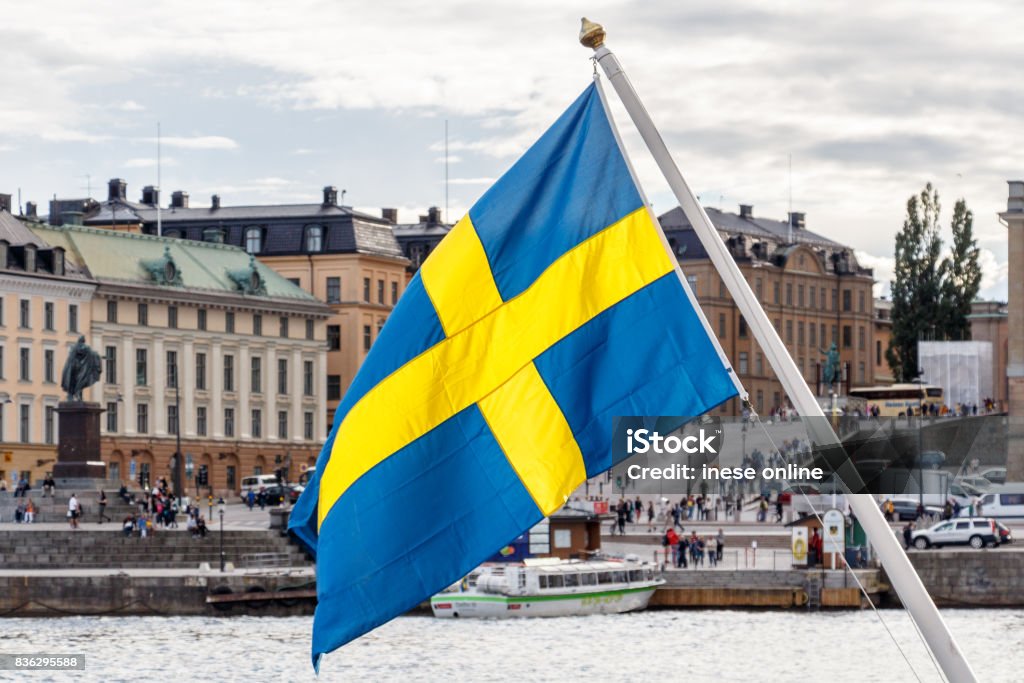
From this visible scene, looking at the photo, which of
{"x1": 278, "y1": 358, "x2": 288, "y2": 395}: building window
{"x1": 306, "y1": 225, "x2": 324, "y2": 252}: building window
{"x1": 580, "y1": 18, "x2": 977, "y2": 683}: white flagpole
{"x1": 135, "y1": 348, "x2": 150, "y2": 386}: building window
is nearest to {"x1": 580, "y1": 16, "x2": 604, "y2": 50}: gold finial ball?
{"x1": 580, "y1": 18, "x2": 977, "y2": 683}: white flagpole

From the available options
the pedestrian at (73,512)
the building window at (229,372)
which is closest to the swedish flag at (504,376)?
the pedestrian at (73,512)

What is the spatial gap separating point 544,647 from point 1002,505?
25889 millimetres

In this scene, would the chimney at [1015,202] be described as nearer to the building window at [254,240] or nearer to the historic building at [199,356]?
the historic building at [199,356]

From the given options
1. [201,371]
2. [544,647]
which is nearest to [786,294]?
[201,371]

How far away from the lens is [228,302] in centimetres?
11669

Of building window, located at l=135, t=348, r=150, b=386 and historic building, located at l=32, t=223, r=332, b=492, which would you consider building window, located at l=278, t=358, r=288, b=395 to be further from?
building window, located at l=135, t=348, r=150, b=386

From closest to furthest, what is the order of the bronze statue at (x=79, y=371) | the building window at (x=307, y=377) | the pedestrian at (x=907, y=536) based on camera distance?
1. the pedestrian at (x=907, y=536)
2. the bronze statue at (x=79, y=371)
3. the building window at (x=307, y=377)

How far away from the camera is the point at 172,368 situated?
374 feet

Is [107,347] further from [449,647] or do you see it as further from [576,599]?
[449,647]

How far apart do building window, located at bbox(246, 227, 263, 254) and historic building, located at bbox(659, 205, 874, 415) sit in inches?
1022

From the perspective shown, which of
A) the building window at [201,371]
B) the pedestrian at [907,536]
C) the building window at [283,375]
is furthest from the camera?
the building window at [283,375]

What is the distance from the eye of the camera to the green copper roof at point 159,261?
361ft

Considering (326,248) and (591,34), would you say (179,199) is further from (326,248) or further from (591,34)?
(591,34)

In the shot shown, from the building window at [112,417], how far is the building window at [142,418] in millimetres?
1362
